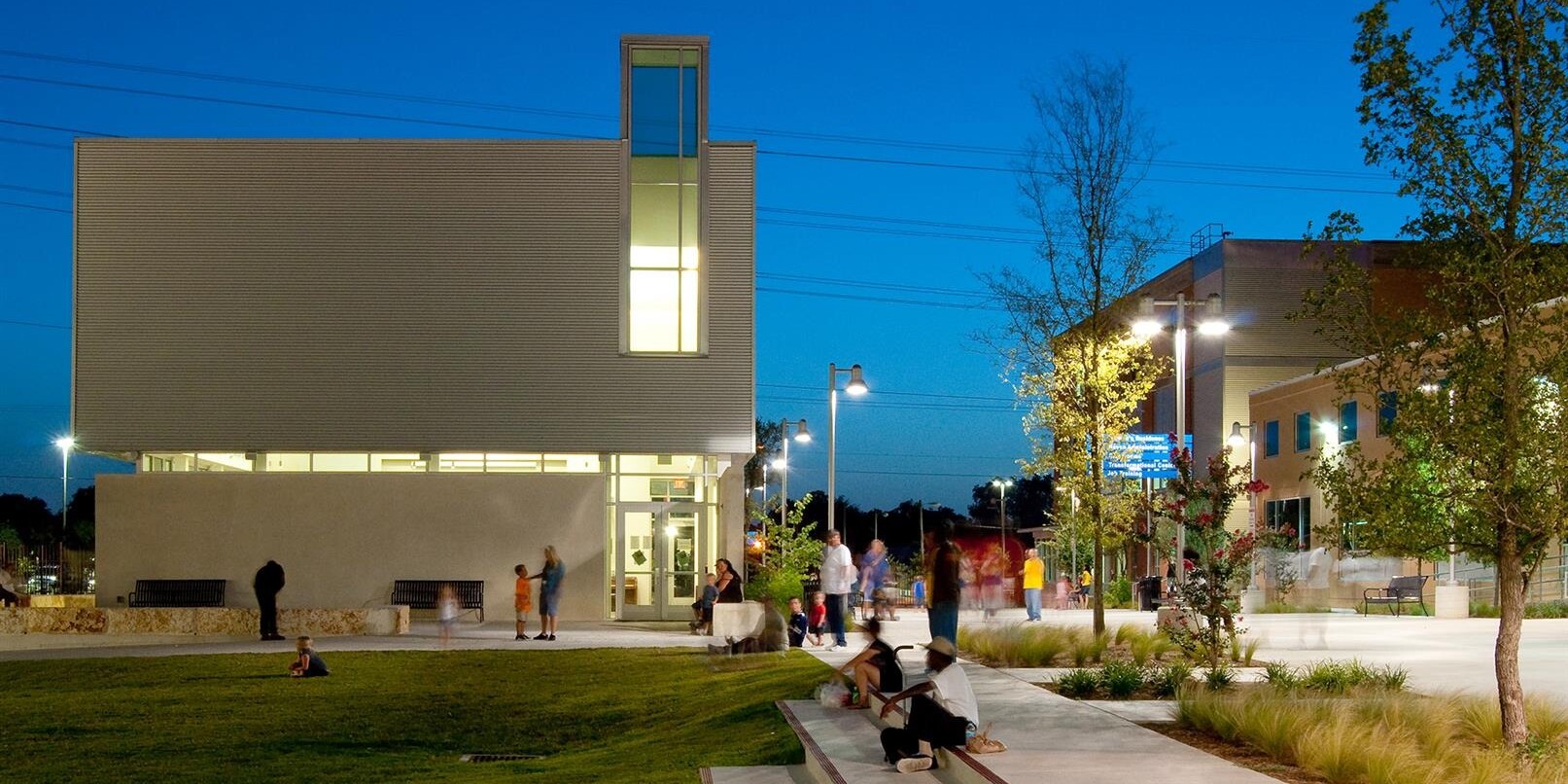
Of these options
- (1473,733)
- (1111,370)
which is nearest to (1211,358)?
(1111,370)

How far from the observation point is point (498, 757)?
17.8 metres

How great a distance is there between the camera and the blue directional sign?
80.3 feet

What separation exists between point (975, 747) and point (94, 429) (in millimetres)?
29135

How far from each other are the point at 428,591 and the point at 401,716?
47.4 ft

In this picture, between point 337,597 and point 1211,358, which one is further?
point 1211,358

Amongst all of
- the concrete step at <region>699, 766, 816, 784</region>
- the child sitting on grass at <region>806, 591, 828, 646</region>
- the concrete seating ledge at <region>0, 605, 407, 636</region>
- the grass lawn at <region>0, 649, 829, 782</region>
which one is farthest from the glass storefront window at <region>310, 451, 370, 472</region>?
the concrete step at <region>699, 766, 816, 784</region>

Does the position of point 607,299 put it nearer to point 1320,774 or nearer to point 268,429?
point 268,429

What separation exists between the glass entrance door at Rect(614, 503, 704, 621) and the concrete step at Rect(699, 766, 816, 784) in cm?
2079

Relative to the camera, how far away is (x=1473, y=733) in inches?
492

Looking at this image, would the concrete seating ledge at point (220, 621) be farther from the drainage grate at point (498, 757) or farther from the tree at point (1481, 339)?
the tree at point (1481, 339)

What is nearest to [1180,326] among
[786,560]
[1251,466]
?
[786,560]

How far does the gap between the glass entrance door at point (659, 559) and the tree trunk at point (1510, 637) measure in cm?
2451

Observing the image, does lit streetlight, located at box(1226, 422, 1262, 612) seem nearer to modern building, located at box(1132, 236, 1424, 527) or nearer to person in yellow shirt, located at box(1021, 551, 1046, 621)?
modern building, located at box(1132, 236, 1424, 527)

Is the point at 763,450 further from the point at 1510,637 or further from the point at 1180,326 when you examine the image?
the point at 1510,637
